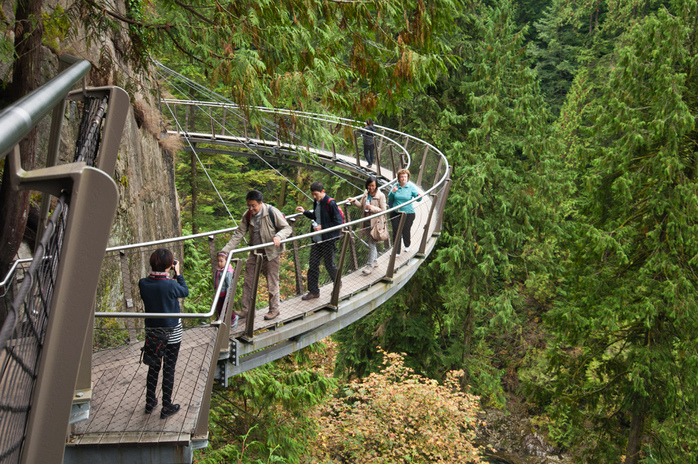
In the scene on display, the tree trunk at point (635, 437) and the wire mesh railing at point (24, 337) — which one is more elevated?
the wire mesh railing at point (24, 337)

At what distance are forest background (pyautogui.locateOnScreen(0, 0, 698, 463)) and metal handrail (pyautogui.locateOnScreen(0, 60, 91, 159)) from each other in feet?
11.5

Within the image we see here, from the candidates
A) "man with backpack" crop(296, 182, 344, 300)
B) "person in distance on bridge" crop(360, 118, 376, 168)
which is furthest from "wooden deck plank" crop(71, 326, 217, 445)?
"person in distance on bridge" crop(360, 118, 376, 168)

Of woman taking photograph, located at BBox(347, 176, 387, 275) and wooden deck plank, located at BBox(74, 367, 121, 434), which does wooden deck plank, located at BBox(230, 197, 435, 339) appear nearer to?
woman taking photograph, located at BBox(347, 176, 387, 275)

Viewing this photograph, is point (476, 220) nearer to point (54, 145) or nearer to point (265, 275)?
point (265, 275)

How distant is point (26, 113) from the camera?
1.22 m

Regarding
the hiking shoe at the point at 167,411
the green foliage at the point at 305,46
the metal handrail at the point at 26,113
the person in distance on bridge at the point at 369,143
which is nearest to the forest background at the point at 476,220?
the green foliage at the point at 305,46

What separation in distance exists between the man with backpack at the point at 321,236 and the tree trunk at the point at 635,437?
12.3 m

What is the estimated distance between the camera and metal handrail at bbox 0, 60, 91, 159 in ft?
3.60

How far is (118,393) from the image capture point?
16.3 ft

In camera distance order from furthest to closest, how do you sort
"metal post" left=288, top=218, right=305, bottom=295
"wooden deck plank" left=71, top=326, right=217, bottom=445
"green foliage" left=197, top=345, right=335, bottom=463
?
1. "green foliage" left=197, top=345, right=335, bottom=463
2. "metal post" left=288, top=218, right=305, bottom=295
3. "wooden deck plank" left=71, top=326, right=217, bottom=445

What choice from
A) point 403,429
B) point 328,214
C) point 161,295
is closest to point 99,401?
point 161,295

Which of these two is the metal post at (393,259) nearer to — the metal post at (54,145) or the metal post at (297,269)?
the metal post at (297,269)

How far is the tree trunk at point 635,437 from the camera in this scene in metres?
15.5

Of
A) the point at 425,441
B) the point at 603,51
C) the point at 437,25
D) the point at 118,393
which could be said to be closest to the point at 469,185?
the point at 425,441
